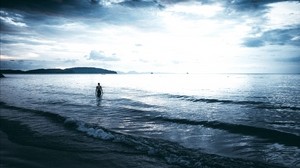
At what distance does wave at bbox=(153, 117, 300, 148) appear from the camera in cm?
1464

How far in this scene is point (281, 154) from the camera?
11859mm

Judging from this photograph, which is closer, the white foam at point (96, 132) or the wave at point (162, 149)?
the wave at point (162, 149)

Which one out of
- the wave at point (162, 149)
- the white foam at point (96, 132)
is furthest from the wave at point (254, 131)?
the white foam at point (96, 132)

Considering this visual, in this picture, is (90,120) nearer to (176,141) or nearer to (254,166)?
(176,141)

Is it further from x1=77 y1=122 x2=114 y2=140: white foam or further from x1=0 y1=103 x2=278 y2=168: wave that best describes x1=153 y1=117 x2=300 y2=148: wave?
x1=77 y1=122 x2=114 y2=140: white foam

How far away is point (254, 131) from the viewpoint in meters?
16.9

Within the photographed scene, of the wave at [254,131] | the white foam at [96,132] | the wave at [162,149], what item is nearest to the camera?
the wave at [162,149]

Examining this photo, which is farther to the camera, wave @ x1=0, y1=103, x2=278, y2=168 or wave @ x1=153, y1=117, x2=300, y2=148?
wave @ x1=153, y1=117, x2=300, y2=148

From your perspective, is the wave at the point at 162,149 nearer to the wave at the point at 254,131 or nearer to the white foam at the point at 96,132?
the white foam at the point at 96,132

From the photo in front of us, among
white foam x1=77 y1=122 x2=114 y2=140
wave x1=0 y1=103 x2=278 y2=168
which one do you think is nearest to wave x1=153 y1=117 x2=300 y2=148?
wave x1=0 y1=103 x2=278 y2=168

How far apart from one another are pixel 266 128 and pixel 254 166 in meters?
8.63

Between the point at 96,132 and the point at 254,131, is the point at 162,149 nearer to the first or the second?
the point at 96,132

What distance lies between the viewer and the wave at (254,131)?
48.0 feet

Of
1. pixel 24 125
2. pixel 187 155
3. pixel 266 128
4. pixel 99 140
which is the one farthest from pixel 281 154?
pixel 24 125
